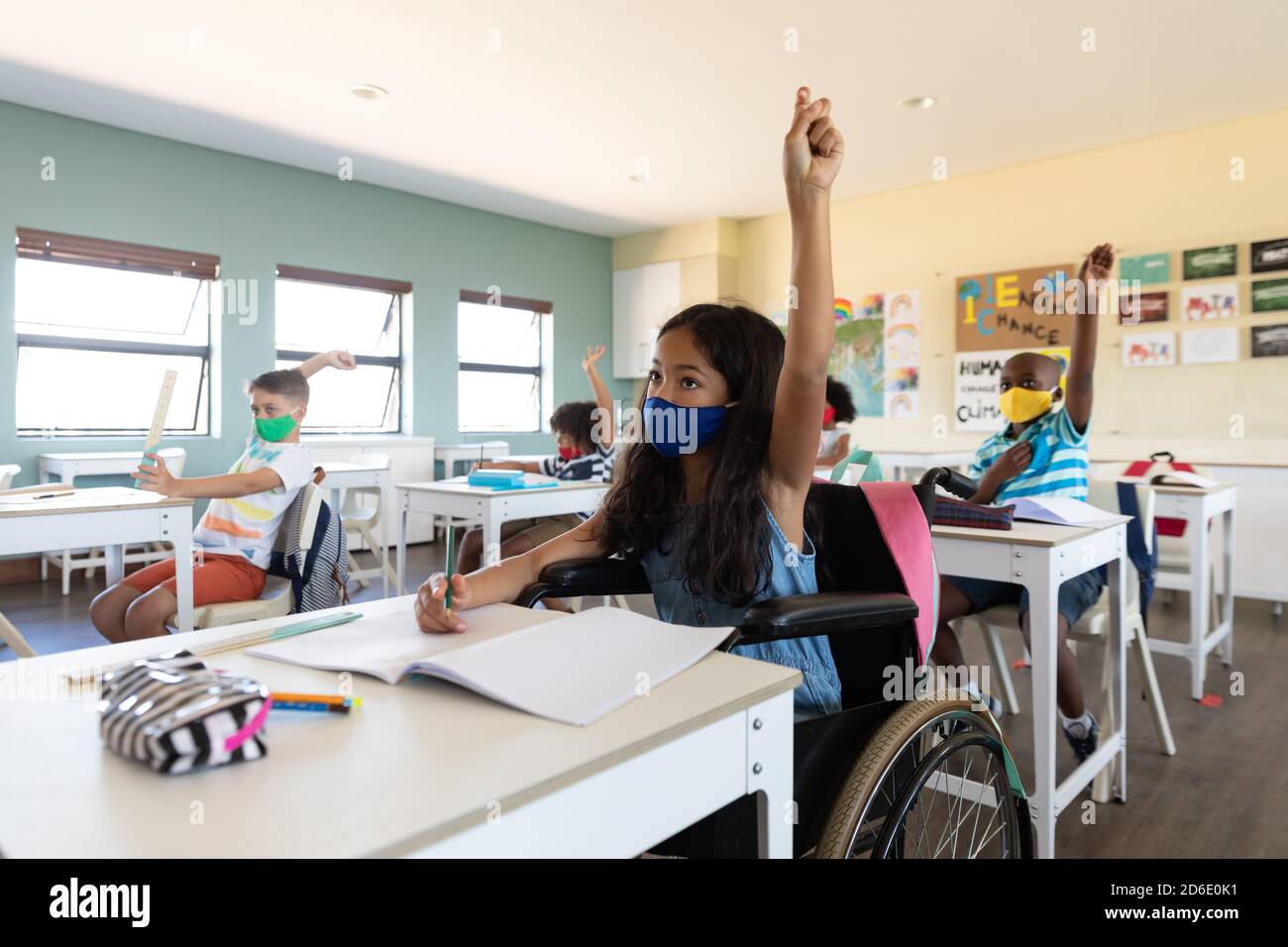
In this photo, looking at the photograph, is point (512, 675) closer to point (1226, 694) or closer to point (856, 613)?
point (856, 613)

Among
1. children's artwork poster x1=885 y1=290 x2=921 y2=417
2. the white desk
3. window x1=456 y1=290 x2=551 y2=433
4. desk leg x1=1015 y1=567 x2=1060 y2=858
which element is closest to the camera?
the white desk

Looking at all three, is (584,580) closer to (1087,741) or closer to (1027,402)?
(1087,741)

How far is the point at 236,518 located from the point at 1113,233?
5707 mm

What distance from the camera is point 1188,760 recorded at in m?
2.38

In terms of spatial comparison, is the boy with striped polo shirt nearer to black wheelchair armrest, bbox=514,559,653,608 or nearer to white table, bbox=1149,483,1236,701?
white table, bbox=1149,483,1236,701

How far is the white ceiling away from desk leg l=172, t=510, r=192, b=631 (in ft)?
8.75

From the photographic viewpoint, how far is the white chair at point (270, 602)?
2182mm

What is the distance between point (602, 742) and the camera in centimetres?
65

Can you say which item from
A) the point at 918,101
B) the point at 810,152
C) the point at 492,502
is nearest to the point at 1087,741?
the point at 810,152

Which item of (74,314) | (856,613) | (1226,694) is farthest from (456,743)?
(74,314)

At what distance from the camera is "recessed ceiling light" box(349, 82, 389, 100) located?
4672 millimetres

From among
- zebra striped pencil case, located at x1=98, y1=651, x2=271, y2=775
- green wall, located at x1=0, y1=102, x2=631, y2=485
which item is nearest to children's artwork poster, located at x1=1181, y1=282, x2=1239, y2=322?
green wall, located at x1=0, y1=102, x2=631, y2=485

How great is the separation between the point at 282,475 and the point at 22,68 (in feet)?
12.1

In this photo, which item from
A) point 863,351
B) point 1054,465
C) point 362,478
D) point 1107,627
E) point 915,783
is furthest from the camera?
point 863,351
